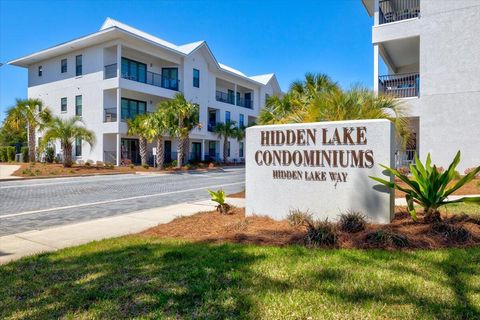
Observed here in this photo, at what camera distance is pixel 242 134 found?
42781 millimetres

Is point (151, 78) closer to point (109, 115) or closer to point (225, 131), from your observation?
point (109, 115)

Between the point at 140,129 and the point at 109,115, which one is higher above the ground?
the point at 109,115

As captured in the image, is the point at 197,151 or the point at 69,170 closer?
the point at 69,170

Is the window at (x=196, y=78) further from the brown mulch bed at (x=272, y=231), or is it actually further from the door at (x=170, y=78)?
the brown mulch bed at (x=272, y=231)

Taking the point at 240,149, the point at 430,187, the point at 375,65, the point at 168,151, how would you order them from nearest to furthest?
the point at 430,187 < the point at 375,65 < the point at 168,151 < the point at 240,149

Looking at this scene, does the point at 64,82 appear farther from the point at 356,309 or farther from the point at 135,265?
the point at 356,309

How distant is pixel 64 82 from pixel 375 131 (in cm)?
3447

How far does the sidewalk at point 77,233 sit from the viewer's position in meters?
6.30

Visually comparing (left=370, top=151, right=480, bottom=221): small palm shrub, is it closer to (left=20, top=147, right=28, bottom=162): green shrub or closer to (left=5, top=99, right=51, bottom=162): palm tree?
(left=5, top=99, right=51, bottom=162): palm tree

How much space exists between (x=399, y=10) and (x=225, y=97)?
89.6 ft

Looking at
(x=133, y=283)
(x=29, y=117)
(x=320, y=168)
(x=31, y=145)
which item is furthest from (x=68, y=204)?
(x=31, y=145)

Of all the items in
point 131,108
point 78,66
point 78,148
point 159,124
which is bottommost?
point 78,148

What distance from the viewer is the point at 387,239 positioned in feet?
17.7

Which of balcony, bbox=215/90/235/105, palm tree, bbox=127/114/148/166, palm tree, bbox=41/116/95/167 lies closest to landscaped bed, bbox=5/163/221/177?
palm tree, bbox=41/116/95/167
